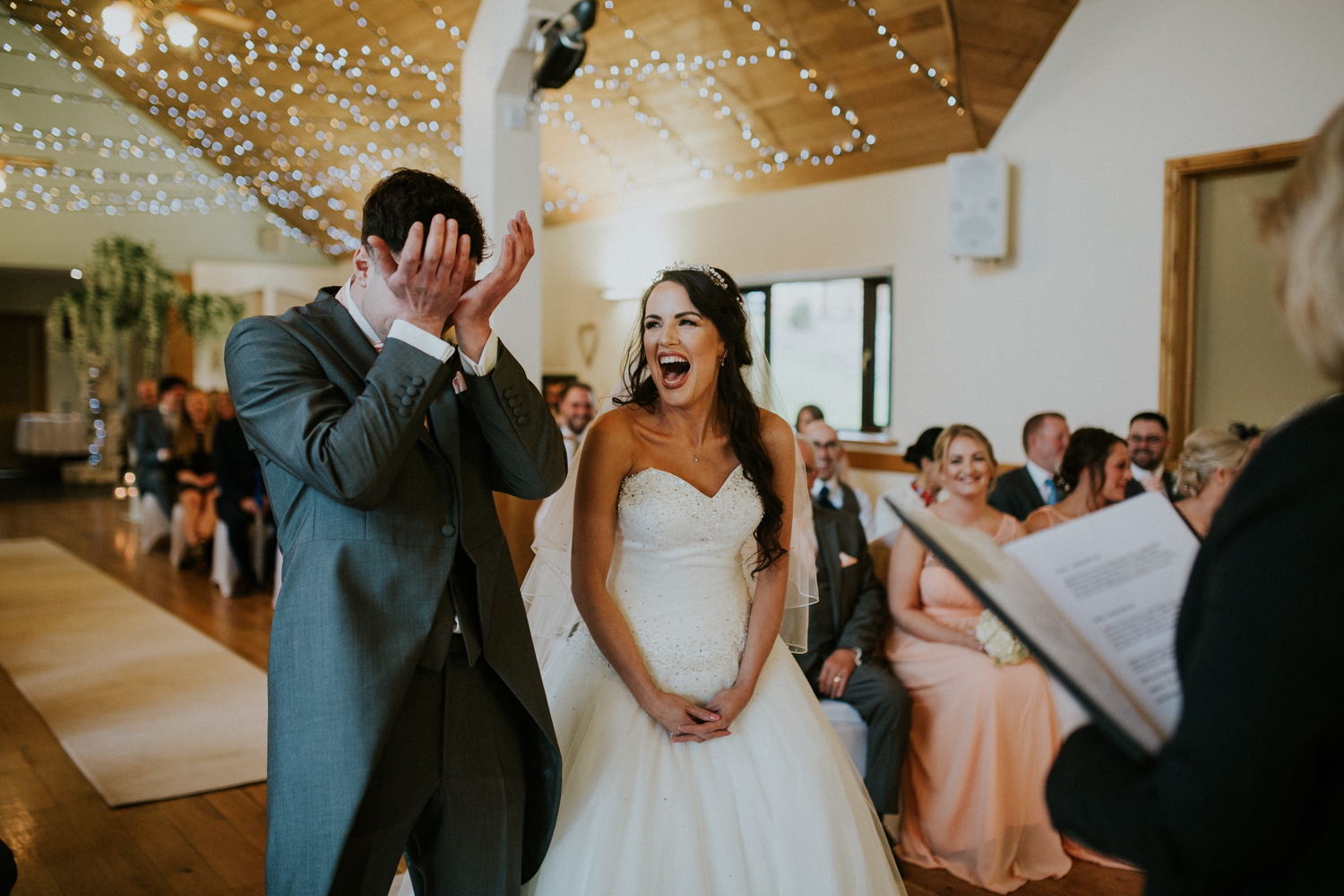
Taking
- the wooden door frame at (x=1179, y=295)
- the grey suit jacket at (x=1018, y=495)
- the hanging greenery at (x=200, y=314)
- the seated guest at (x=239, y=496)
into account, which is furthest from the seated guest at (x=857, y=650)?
the hanging greenery at (x=200, y=314)

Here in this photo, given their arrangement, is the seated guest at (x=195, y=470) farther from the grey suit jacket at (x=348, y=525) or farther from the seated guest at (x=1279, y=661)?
the seated guest at (x=1279, y=661)

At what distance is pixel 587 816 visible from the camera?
190 centimetres

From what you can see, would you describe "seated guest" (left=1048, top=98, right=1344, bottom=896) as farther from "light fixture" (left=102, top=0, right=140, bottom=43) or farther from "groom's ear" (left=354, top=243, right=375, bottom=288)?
"light fixture" (left=102, top=0, right=140, bottom=43)

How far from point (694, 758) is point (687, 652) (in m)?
0.23

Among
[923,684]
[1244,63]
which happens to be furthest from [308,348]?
[1244,63]

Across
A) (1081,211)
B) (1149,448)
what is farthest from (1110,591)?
(1081,211)

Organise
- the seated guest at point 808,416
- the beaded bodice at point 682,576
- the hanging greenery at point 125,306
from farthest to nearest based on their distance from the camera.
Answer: the hanging greenery at point 125,306
the seated guest at point 808,416
the beaded bodice at point 682,576

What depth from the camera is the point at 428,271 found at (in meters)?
1.41

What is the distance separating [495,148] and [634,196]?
436 centimetres

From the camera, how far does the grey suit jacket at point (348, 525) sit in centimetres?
140

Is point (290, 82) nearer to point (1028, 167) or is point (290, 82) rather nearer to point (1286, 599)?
point (1028, 167)

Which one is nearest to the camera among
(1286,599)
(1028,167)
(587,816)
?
(1286,599)

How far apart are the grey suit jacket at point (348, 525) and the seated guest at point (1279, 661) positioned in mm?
990

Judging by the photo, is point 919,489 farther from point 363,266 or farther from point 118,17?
point 118,17
